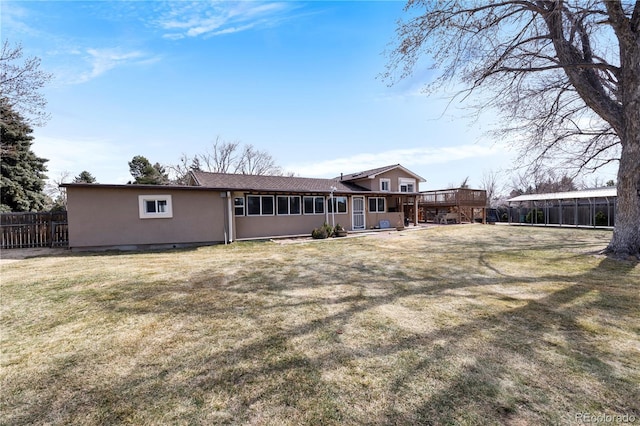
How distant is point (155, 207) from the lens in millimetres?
11078

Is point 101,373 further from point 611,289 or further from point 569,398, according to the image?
Result: point 611,289

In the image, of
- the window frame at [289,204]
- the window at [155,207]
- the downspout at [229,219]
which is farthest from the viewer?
the window frame at [289,204]

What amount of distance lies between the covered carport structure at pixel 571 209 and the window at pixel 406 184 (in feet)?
27.8

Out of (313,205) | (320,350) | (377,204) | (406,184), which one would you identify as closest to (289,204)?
(313,205)

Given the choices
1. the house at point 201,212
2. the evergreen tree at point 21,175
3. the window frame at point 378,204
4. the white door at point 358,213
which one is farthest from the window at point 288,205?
the evergreen tree at point 21,175

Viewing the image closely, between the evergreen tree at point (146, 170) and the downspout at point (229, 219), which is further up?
the evergreen tree at point (146, 170)

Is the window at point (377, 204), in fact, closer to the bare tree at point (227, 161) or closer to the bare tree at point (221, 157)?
the bare tree at point (227, 161)

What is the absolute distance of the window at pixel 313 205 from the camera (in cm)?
1480

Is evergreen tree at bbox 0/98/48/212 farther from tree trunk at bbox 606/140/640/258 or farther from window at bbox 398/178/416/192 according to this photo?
tree trunk at bbox 606/140/640/258


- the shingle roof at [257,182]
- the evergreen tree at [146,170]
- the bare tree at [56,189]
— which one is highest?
the evergreen tree at [146,170]

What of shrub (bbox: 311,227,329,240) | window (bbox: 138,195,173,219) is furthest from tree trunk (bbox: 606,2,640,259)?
window (bbox: 138,195,173,219)

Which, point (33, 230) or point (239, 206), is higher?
point (239, 206)

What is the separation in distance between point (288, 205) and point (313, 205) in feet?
4.88

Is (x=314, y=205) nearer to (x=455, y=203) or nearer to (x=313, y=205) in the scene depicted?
(x=313, y=205)
